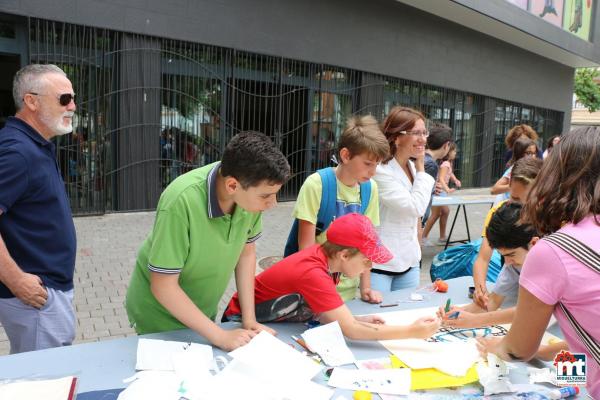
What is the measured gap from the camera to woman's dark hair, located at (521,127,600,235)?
1.18m

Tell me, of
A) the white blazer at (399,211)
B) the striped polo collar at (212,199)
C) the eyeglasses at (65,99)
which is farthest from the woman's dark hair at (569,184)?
the eyeglasses at (65,99)

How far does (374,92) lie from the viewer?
1080 centimetres

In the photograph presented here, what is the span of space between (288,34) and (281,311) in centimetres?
763

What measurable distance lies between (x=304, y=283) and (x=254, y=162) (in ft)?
1.78

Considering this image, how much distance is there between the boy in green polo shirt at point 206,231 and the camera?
5.45 ft

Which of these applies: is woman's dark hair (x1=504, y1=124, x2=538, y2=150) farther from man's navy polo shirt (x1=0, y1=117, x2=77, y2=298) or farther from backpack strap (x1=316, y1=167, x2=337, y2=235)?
man's navy polo shirt (x1=0, y1=117, x2=77, y2=298)

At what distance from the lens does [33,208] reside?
1.98 metres

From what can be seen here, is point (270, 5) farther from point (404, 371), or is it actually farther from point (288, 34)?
point (404, 371)

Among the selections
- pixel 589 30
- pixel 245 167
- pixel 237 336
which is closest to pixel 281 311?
pixel 237 336

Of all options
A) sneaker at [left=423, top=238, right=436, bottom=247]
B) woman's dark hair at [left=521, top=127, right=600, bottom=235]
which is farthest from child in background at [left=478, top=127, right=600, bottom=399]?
sneaker at [left=423, top=238, right=436, bottom=247]

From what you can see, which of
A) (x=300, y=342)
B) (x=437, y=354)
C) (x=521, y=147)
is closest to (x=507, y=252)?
(x=437, y=354)

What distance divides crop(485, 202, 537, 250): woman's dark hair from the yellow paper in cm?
54

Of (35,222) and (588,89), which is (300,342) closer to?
(35,222)

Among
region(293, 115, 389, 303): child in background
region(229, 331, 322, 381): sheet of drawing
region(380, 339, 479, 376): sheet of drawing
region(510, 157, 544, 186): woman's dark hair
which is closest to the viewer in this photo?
region(229, 331, 322, 381): sheet of drawing
